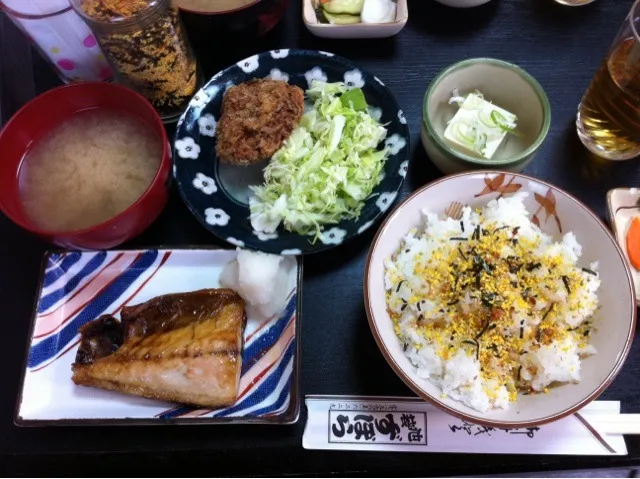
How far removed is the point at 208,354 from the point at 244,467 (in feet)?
1.15

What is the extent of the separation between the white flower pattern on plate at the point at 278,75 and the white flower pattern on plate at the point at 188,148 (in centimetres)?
38

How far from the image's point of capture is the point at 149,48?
5.61ft

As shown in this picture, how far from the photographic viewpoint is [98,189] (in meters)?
1.78

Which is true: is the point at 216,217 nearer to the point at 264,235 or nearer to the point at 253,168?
the point at 264,235

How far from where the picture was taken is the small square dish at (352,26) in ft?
6.38

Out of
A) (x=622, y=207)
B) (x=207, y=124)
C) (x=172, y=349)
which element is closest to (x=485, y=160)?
(x=622, y=207)

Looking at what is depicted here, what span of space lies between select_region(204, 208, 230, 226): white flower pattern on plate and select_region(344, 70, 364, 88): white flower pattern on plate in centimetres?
64

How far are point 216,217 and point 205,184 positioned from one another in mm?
139

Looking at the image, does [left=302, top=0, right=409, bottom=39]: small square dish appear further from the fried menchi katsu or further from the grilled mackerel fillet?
the grilled mackerel fillet

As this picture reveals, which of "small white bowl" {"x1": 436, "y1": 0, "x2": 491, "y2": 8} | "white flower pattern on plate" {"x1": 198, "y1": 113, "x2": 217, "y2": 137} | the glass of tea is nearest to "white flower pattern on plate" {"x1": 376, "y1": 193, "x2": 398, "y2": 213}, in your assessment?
"white flower pattern on plate" {"x1": 198, "y1": 113, "x2": 217, "y2": 137}

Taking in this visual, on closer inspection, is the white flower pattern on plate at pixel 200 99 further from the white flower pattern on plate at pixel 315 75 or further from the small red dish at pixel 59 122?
the white flower pattern on plate at pixel 315 75

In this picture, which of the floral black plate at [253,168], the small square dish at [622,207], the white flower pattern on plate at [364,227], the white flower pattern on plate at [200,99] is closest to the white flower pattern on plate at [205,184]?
the floral black plate at [253,168]

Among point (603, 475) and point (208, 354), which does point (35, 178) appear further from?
point (603, 475)

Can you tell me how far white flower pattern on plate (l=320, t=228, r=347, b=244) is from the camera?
163cm
